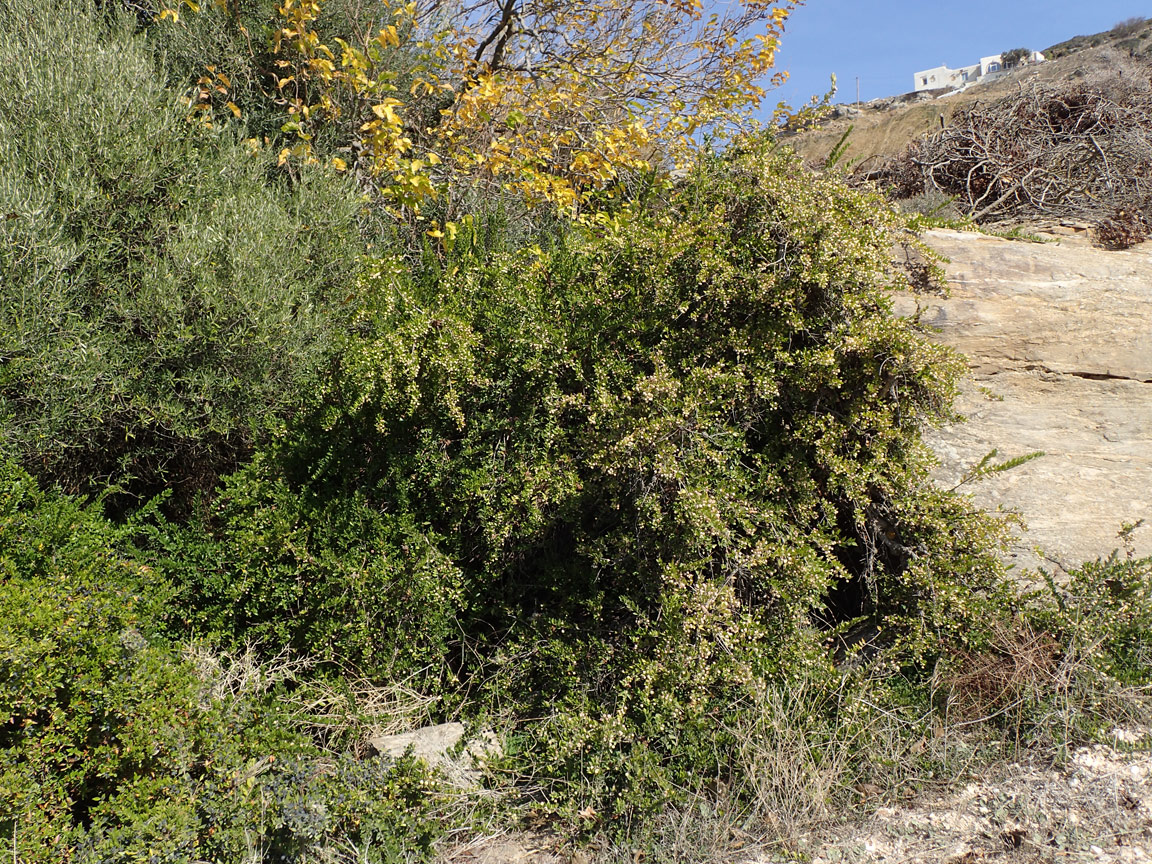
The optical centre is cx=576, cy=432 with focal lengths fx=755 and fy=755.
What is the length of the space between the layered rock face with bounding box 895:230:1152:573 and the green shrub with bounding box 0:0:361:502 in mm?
3708

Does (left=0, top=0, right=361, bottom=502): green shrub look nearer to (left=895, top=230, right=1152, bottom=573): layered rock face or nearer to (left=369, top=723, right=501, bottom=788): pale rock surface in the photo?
(left=369, top=723, right=501, bottom=788): pale rock surface

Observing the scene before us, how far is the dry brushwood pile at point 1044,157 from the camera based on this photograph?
6406mm

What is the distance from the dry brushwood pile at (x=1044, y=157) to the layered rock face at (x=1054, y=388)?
155 cm

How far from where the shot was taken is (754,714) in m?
3.35

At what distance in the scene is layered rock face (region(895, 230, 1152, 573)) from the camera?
4.15m

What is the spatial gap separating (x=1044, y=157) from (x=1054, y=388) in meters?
3.46

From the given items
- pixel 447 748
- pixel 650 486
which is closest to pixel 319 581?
pixel 447 748

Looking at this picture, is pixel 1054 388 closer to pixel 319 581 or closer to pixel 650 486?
pixel 650 486

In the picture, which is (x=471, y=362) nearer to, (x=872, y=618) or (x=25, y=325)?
(x=25, y=325)

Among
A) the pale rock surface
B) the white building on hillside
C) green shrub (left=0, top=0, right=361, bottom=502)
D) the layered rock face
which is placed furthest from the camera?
the white building on hillside

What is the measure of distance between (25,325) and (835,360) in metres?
3.88

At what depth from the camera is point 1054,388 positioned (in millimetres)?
4578

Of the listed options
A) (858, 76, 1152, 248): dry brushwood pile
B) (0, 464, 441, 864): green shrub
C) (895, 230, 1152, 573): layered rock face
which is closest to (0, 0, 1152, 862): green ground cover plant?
(0, 464, 441, 864): green shrub

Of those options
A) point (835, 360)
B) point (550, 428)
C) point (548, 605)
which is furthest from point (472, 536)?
point (835, 360)
